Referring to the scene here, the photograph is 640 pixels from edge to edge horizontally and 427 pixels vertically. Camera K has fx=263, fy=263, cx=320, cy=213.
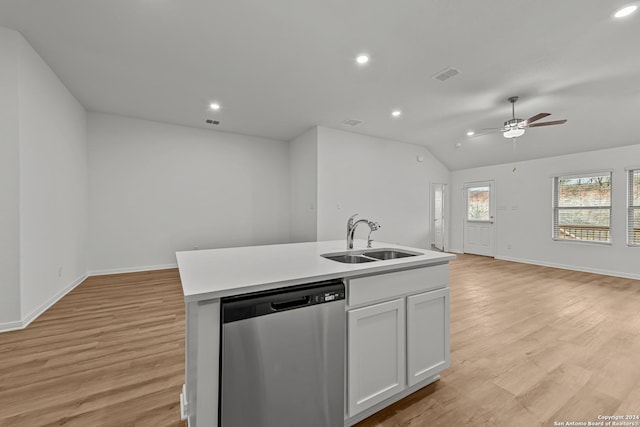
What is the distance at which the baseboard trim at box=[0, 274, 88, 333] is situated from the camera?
2462 mm

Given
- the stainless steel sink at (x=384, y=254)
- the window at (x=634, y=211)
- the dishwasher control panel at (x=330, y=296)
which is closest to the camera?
the dishwasher control panel at (x=330, y=296)

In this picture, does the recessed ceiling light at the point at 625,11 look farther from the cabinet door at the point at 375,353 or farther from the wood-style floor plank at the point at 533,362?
the cabinet door at the point at 375,353

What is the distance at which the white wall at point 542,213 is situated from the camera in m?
4.78

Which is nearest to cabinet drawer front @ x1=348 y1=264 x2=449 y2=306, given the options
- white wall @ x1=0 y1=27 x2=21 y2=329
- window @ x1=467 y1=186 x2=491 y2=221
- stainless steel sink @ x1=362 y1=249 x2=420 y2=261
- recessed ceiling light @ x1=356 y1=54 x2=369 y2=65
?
stainless steel sink @ x1=362 y1=249 x2=420 y2=261

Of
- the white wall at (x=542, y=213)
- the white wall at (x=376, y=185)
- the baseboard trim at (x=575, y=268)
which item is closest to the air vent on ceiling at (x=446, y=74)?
the white wall at (x=376, y=185)

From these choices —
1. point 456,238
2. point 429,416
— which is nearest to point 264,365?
point 429,416

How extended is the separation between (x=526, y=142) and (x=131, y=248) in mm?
7917

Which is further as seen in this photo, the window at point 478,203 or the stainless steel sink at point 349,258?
the window at point 478,203

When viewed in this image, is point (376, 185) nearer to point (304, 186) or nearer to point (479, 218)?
point (304, 186)

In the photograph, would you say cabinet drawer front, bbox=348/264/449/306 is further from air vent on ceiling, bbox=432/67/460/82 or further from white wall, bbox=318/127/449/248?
white wall, bbox=318/127/449/248

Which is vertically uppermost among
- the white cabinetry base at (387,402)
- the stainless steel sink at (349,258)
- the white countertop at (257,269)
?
the white countertop at (257,269)

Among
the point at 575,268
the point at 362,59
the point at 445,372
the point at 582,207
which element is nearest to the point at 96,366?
the point at 445,372

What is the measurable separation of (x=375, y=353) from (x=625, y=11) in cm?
327

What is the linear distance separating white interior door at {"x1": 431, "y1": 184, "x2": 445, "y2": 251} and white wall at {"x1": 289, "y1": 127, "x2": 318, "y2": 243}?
3.57 metres
